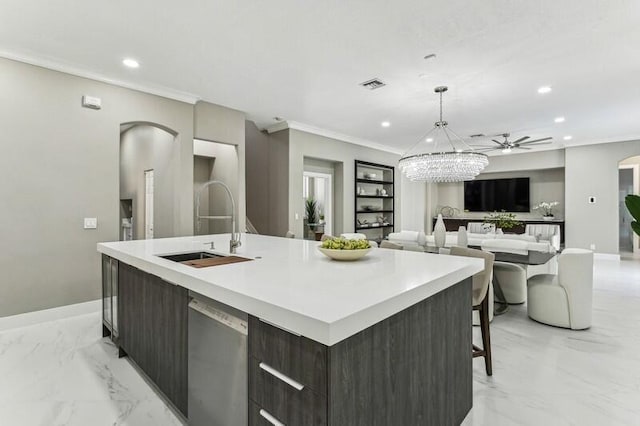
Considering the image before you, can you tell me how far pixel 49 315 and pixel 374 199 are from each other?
6866mm

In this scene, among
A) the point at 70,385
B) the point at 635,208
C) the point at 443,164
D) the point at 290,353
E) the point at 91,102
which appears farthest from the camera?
the point at 443,164

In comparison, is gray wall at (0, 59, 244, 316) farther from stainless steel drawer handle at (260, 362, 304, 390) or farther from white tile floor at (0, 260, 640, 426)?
stainless steel drawer handle at (260, 362, 304, 390)

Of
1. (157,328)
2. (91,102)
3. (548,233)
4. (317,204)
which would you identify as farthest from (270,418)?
(548,233)

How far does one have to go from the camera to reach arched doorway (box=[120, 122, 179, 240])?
16.5ft

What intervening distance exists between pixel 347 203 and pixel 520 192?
546 centimetres

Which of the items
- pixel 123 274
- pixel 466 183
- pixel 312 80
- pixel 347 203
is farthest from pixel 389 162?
pixel 123 274

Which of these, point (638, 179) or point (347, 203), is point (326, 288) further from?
point (638, 179)

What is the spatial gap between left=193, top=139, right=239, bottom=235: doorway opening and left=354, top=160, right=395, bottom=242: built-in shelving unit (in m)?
2.96

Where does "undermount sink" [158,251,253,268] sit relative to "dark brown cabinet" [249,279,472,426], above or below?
above

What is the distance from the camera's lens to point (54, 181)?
3.52 meters

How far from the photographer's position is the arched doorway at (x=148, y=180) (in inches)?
197

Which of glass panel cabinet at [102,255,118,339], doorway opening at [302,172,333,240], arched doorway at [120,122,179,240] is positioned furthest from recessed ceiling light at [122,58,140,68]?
doorway opening at [302,172,333,240]

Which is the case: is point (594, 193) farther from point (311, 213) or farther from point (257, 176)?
point (257, 176)

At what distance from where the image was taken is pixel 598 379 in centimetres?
230
